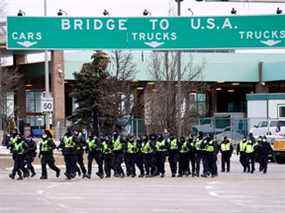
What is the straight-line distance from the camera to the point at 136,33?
31.4 m

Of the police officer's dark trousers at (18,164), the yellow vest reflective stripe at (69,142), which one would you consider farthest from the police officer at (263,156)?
the police officer's dark trousers at (18,164)

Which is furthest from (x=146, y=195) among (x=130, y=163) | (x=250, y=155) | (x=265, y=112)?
(x=265, y=112)

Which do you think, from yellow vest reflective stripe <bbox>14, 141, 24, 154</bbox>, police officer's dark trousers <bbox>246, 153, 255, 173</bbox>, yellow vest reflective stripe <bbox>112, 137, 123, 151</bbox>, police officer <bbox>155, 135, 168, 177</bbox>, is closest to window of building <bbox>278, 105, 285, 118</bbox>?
police officer's dark trousers <bbox>246, 153, 255, 173</bbox>

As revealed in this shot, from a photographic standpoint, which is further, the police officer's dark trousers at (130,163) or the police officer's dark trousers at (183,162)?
the police officer's dark trousers at (183,162)

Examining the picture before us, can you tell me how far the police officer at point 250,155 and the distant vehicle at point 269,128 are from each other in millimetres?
7354

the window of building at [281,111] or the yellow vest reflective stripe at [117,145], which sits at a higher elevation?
the window of building at [281,111]

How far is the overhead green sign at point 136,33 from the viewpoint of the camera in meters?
31.2

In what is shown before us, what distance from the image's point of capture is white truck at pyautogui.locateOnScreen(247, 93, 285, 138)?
4340 cm

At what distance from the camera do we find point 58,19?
3130 cm

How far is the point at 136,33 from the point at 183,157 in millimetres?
5617

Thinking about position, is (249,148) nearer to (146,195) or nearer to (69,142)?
(69,142)

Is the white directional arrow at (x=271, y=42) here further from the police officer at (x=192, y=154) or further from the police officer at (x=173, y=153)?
the police officer at (x=173, y=153)

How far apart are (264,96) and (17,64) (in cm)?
2894

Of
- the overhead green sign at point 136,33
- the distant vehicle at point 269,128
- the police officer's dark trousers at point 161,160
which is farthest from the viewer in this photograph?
the distant vehicle at point 269,128
